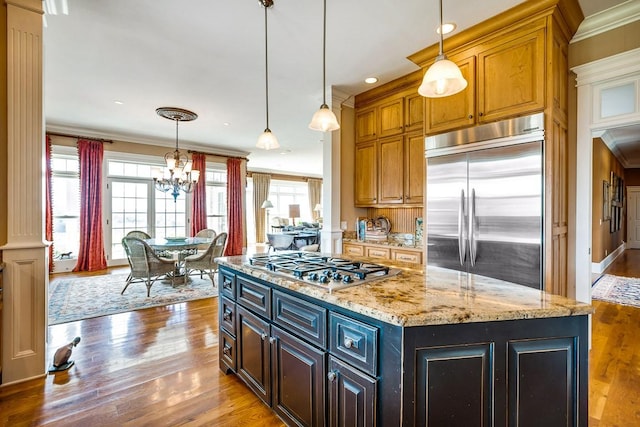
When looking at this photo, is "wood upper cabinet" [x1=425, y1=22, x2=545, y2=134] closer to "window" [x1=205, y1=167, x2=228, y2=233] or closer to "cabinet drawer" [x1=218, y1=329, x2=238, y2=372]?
"cabinet drawer" [x1=218, y1=329, x2=238, y2=372]

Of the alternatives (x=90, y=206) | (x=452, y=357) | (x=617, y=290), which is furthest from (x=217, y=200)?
(x=617, y=290)

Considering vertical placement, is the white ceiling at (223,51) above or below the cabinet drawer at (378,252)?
above

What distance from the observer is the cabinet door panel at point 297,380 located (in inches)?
57.9

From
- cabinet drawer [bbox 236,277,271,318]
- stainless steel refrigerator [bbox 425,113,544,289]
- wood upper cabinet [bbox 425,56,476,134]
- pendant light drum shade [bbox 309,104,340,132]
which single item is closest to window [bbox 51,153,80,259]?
cabinet drawer [bbox 236,277,271,318]

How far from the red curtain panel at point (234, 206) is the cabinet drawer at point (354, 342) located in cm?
703

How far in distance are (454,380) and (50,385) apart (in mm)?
2763

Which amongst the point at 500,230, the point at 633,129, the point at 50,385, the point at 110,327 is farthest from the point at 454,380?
the point at 633,129

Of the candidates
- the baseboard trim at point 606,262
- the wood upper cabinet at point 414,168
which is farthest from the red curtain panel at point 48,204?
the baseboard trim at point 606,262

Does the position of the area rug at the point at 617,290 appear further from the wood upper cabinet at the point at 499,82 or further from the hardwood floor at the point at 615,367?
the wood upper cabinet at the point at 499,82

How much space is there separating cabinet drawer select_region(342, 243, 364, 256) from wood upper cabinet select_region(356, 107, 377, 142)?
56.4 inches

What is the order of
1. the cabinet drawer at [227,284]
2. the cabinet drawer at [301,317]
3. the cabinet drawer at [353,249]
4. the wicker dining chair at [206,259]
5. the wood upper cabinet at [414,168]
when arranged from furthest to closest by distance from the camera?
1. the wicker dining chair at [206,259]
2. the cabinet drawer at [353,249]
3. the wood upper cabinet at [414,168]
4. the cabinet drawer at [227,284]
5. the cabinet drawer at [301,317]

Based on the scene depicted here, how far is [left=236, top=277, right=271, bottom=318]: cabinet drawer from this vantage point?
1824mm

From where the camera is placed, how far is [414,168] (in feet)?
11.8

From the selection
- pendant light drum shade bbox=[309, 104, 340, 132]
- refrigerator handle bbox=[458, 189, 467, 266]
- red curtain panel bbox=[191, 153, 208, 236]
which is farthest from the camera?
red curtain panel bbox=[191, 153, 208, 236]
